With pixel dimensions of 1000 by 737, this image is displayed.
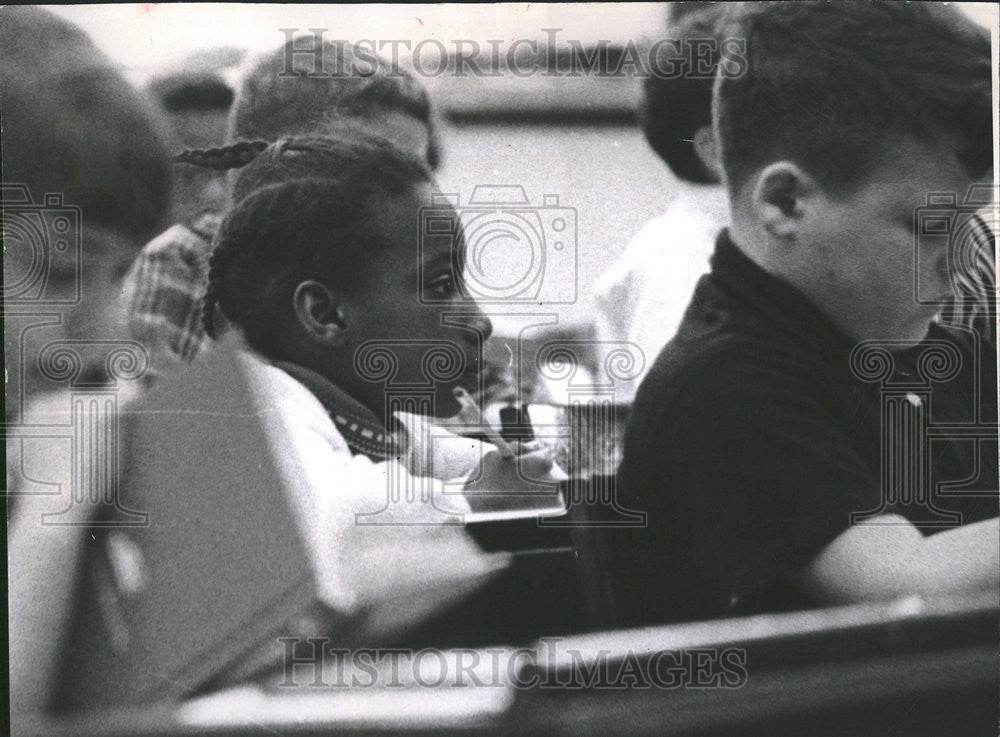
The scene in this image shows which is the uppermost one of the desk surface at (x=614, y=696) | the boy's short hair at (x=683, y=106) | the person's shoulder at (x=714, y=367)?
the boy's short hair at (x=683, y=106)

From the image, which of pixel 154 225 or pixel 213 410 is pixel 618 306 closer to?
pixel 213 410

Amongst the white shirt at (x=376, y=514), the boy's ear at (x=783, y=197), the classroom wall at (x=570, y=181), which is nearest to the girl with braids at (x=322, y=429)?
the white shirt at (x=376, y=514)

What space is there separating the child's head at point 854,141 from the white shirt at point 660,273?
96mm

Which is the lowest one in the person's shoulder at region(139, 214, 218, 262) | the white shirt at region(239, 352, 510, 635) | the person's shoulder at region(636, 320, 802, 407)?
the white shirt at region(239, 352, 510, 635)

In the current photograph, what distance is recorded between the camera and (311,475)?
2.47 meters

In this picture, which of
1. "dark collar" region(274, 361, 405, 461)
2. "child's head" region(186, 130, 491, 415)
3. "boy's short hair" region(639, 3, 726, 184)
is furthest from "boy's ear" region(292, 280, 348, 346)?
"boy's short hair" region(639, 3, 726, 184)

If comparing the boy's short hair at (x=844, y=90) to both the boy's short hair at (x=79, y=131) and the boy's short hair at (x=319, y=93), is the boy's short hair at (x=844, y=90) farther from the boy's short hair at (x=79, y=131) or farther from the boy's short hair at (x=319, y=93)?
the boy's short hair at (x=79, y=131)

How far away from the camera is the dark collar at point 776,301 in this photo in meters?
2.52

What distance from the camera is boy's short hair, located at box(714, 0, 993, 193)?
2508 millimetres

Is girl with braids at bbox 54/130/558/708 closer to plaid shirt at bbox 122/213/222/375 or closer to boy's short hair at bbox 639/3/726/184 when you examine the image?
plaid shirt at bbox 122/213/222/375

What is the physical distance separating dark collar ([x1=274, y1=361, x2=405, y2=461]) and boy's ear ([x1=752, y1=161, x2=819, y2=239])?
121 cm

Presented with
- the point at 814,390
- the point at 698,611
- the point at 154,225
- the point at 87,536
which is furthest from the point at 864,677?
the point at 154,225

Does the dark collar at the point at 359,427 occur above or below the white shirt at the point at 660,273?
below

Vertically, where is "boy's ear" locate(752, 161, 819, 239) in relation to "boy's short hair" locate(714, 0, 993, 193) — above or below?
below
